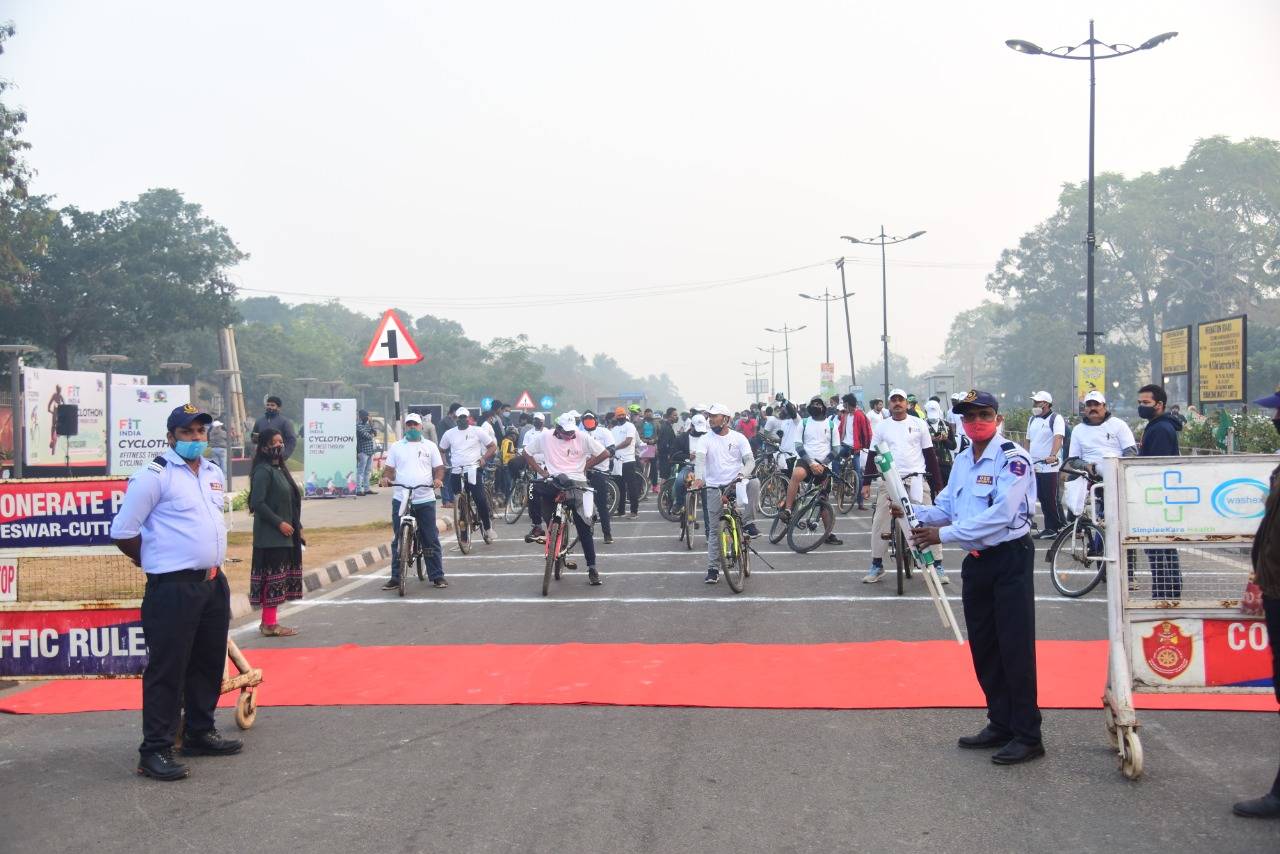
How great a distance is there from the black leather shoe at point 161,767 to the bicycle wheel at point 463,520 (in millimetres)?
9637

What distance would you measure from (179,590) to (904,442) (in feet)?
25.6

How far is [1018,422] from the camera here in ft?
105

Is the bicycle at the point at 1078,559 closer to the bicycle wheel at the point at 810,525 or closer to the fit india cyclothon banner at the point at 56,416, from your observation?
the bicycle wheel at the point at 810,525

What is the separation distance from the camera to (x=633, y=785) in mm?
5395

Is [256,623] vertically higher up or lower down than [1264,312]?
lower down

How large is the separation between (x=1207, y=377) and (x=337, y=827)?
1040 inches

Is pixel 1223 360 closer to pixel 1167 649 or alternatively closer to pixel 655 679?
pixel 655 679

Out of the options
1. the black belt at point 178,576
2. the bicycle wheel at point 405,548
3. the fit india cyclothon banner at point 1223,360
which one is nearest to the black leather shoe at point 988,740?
the black belt at point 178,576

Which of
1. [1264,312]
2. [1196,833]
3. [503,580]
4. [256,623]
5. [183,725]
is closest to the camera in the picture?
[1196,833]

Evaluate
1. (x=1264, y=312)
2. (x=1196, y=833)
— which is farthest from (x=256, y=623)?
(x=1264, y=312)

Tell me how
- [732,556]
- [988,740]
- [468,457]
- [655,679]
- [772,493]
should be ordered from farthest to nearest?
[772,493]
[468,457]
[732,556]
[655,679]
[988,740]

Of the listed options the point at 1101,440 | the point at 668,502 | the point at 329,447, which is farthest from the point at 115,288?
the point at 1101,440

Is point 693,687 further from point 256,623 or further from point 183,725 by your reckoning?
point 256,623

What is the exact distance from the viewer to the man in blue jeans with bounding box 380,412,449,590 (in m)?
12.1
